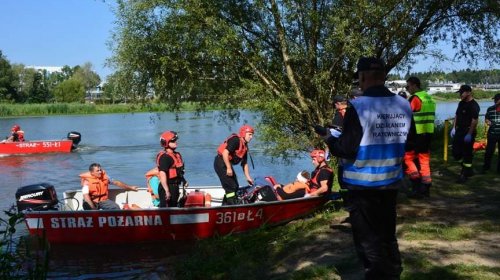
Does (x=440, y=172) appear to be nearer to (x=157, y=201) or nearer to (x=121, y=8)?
(x=157, y=201)

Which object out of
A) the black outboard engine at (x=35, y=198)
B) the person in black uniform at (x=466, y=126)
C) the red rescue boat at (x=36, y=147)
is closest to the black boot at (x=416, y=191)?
the person in black uniform at (x=466, y=126)

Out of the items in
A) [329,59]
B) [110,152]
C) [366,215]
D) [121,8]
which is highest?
[121,8]

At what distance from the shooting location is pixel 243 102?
12828 millimetres

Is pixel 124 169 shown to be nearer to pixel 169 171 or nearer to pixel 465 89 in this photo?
pixel 169 171

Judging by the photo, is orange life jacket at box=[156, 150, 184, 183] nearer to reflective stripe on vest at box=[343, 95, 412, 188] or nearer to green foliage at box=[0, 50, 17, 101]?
reflective stripe on vest at box=[343, 95, 412, 188]

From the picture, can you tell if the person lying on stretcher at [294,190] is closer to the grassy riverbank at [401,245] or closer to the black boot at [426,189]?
the grassy riverbank at [401,245]

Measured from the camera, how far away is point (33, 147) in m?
26.4

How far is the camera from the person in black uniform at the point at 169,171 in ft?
31.3

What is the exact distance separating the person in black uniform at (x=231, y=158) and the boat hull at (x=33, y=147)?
19161 mm

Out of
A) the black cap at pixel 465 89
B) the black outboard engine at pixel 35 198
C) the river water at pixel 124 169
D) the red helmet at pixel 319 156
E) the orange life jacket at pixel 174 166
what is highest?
the black cap at pixel 465 89

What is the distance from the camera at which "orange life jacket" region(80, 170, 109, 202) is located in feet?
33.7

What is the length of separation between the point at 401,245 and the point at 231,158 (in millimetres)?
4333

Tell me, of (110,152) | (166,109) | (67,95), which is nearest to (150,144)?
(110,152)

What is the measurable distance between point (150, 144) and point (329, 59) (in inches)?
811
